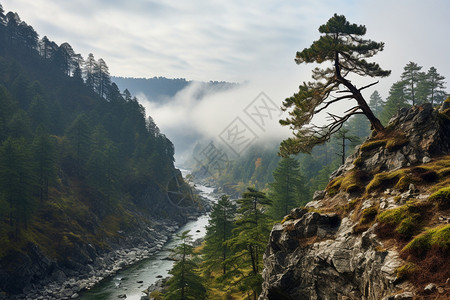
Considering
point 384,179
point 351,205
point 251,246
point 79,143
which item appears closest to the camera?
point 384,179

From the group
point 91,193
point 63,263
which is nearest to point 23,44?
point 91,193

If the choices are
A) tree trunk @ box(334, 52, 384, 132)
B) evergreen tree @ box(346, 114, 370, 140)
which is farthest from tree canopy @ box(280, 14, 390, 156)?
evergreen tree @ box(346, 114, 370, 140)

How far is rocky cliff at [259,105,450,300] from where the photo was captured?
11.8 m

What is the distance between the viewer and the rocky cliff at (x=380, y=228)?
11.8 metres

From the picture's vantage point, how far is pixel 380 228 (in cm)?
1453

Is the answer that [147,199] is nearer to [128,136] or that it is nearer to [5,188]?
[128,136]

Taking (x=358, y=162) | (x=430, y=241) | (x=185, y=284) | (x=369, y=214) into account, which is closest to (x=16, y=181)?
(x=185, y=284)

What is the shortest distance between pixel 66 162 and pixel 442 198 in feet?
288

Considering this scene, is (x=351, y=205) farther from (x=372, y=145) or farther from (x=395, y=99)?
(x=395, y=99)

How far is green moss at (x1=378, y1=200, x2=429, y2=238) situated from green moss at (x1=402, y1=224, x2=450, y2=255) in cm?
79

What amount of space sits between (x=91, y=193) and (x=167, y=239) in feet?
83.2

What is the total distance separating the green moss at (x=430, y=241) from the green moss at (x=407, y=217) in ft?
2.59

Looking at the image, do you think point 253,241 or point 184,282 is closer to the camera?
point 253,241

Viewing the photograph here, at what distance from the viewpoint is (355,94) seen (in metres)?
23.1
